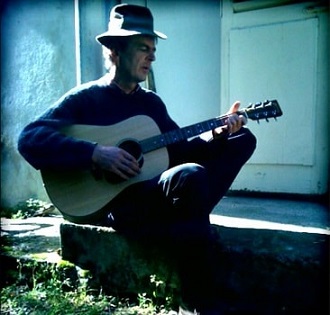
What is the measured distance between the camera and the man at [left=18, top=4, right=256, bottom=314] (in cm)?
170

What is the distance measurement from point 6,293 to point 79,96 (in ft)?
3.49

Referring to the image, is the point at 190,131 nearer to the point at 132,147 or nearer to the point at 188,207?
the point at 132,147

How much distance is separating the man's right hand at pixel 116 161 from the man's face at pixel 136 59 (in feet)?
1.47

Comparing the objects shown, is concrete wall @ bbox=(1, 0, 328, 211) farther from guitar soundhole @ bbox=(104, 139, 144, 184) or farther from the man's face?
guitar soundhole @ bbox=(104, 139, 144, 184)

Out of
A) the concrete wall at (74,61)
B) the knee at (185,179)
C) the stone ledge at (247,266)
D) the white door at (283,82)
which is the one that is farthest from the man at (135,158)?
the concrete wall at (74,61)

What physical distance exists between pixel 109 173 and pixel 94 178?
0.07m

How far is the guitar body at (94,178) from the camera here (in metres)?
1.86

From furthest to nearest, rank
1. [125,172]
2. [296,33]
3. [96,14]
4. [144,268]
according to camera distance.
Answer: [96,14] → [296,33] → [144,268] → [125,172]

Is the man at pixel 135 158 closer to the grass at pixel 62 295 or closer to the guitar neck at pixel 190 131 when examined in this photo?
the guitar neck at pixel 190 131

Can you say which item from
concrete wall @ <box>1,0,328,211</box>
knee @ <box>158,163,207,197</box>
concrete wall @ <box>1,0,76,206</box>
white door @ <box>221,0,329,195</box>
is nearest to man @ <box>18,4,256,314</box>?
knee @ <box>158,163,207,197</box>

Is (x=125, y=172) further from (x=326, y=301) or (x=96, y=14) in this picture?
(x=96, y=14)

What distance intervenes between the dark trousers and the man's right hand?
74 mm

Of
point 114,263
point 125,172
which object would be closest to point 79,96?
point 125,172

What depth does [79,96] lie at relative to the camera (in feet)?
6.66
